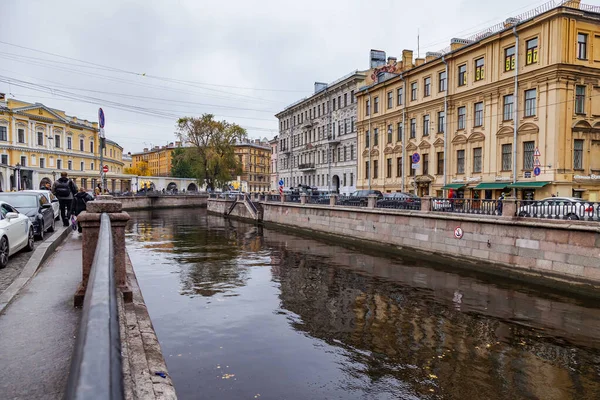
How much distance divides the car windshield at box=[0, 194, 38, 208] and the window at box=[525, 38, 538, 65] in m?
27.4

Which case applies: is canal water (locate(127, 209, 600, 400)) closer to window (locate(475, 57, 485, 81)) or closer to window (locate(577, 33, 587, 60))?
window (locate(577, 33, 587, 60))

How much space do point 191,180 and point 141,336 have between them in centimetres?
8387

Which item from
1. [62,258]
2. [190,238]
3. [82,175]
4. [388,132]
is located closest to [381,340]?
[62,258]

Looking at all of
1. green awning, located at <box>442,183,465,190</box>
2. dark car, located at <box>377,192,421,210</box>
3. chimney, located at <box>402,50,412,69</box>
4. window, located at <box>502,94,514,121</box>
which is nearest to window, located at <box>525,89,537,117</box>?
window, located at <box>502,94,514,121</box>

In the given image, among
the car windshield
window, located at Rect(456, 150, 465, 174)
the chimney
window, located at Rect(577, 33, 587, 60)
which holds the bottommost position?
the car windshield

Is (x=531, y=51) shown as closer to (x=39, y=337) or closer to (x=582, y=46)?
(x=582, y=46)

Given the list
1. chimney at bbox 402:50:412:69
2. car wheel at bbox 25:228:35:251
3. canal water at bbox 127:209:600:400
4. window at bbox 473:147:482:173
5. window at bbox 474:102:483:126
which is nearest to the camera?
canal water at bbox 127:209:600:400

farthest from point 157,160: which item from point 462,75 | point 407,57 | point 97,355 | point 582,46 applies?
point 97,355

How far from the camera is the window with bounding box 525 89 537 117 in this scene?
2681 centimetres

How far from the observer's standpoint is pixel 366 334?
9586 mm

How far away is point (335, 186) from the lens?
54.5m

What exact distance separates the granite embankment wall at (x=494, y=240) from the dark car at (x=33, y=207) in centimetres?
1511

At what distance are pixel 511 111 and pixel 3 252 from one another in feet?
93.4

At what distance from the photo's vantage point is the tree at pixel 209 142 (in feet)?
217
